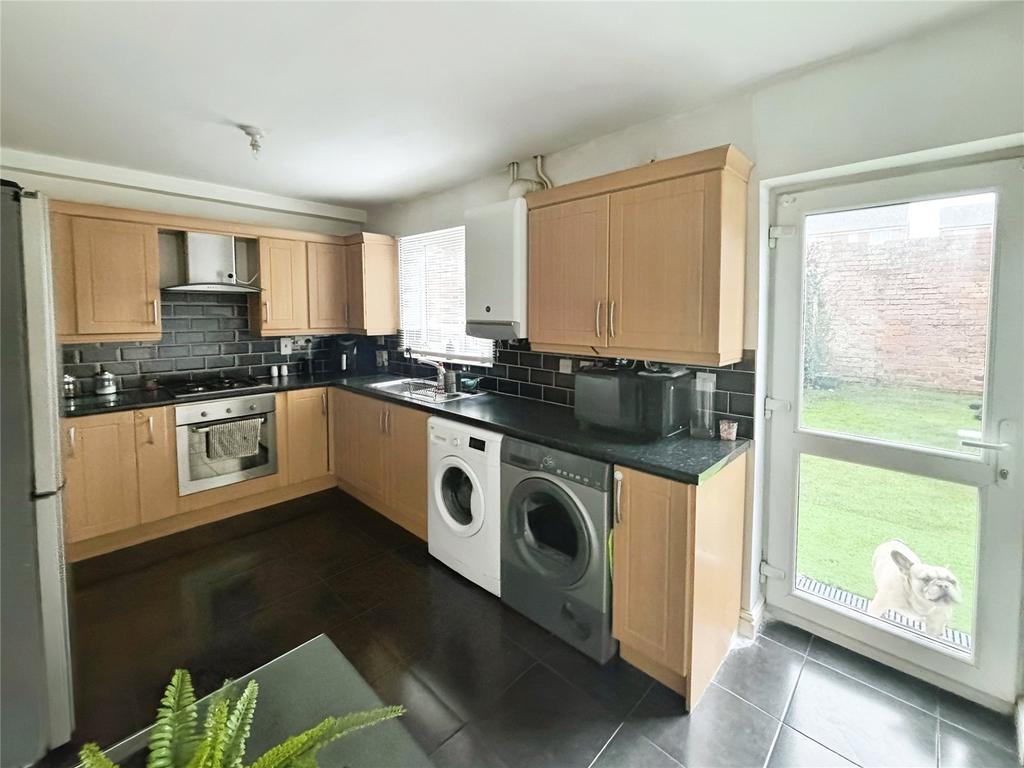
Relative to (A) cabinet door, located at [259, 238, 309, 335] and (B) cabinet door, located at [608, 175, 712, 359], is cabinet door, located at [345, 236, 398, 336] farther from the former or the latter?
(B) cabinet door, located at [608, 175, 712, 359]

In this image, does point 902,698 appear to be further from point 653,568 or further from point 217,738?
point 217,738

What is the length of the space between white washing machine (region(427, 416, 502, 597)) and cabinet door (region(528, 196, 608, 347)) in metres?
0.66

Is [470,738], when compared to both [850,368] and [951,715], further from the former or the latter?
[850,368]

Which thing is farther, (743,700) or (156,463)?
(156,463)

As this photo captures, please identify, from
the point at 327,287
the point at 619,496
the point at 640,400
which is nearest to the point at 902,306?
the point at 640,400

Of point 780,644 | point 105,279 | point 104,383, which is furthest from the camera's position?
point 104,383

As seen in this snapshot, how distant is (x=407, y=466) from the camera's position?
3082 millimetres

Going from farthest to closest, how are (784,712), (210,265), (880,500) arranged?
(210,265) < (880,500) < (784,712)

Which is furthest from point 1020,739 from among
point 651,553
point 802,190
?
point 802,190

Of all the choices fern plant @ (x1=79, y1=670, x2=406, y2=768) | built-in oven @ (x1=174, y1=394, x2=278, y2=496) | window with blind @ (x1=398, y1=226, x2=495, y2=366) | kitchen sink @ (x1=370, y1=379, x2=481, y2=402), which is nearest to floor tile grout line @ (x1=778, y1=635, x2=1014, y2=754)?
fern plant @ (x1=79, y1=670, x2=406, y2=768)

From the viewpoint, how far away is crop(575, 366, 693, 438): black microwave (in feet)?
7.01

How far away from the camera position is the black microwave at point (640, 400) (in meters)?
2.14

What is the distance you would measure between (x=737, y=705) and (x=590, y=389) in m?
1.39

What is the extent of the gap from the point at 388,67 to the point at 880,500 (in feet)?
8.86
